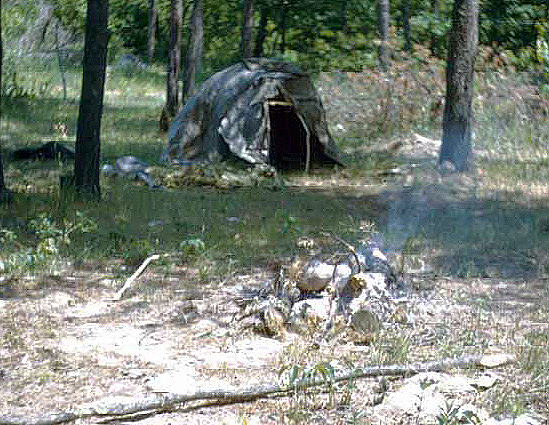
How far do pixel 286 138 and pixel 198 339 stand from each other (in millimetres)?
9057

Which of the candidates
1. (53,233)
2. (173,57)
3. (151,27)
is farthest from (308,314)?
(151,27)

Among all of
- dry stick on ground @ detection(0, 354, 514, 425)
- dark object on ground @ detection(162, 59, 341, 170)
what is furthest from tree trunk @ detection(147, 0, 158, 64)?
dry stick on ground @ detection(0, 354, 514, 425)

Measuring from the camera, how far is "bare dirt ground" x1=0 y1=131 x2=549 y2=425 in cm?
457

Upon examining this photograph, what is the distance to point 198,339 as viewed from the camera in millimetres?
5621

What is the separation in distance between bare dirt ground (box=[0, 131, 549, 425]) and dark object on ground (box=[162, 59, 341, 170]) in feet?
18.6

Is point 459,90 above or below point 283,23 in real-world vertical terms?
below

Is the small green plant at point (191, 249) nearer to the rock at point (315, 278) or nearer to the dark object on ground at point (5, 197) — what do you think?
the rock at point (315, 278)

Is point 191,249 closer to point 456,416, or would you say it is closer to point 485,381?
point 485,381

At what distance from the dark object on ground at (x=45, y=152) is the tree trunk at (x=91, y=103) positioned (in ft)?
12.4

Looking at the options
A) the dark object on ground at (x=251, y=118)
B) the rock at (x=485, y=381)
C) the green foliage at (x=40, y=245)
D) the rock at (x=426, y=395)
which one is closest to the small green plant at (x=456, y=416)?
the rock at (x=426, y=395)

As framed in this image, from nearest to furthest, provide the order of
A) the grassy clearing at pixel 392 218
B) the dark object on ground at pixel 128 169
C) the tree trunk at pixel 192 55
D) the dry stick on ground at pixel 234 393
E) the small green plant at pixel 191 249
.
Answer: the dry stick on ground at pixel 234 393 < the grassy clearing at pixel 392 218 < the small green plant at pixel 191 249 < the dark object on ground at pixel 128 169 < the tree trunk at pixel 192 55

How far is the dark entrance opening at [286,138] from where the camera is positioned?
544 inches

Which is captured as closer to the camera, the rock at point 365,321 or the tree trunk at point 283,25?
the rock at point 365,321

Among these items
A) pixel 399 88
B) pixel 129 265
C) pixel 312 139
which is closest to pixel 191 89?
pixel 399 88
